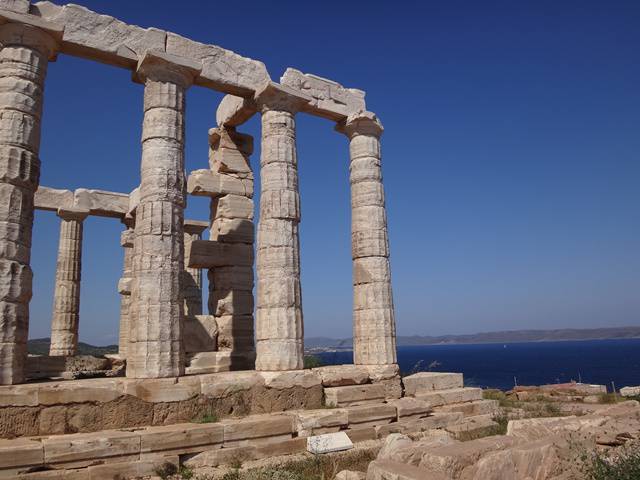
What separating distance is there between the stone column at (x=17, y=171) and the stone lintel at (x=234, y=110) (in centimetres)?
502

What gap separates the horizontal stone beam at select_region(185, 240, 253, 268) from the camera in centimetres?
1432

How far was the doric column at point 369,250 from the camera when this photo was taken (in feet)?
45.3

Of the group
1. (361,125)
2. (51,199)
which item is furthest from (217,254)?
(51,199)

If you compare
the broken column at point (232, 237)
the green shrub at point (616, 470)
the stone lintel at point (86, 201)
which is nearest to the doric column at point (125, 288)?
the stone lintel at point (86, 201)

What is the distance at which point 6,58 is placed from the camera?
32.8 ft

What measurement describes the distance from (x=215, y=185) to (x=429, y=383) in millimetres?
8344

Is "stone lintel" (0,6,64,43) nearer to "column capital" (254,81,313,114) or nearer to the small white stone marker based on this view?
"column capital" (254,81,313,114)

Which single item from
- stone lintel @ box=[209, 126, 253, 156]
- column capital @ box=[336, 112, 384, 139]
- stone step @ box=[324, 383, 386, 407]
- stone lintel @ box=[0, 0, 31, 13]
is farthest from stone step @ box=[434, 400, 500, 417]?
stone lintel @ box=[0, 0, 31, 13]

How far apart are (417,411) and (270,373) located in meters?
3.68

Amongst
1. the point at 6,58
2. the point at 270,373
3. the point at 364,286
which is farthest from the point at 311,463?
the point at 6,58

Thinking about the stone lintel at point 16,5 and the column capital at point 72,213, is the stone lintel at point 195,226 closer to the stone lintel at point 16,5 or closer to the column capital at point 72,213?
the column capital at point 72,213

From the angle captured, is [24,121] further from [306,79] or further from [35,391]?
[306,79]

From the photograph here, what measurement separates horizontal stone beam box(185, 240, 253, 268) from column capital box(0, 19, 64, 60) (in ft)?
19.9

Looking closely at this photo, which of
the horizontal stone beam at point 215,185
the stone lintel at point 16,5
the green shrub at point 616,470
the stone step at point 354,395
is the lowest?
the green shrub at point 616,470
